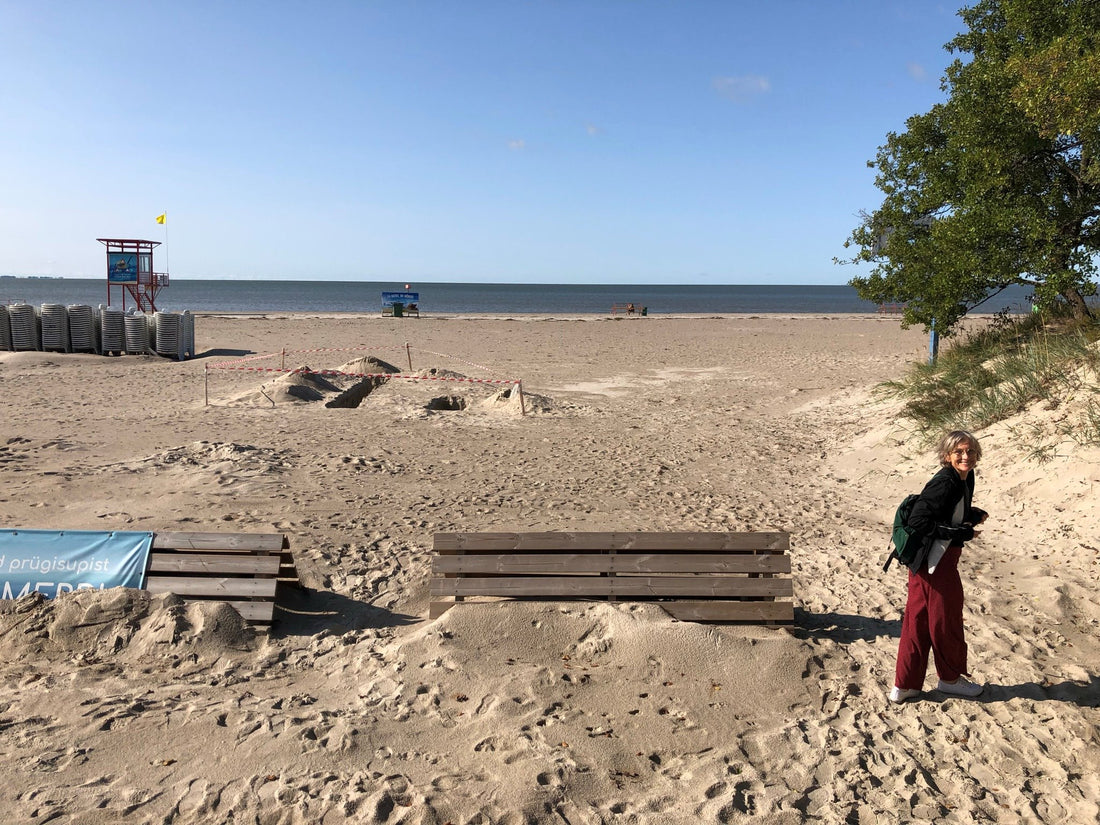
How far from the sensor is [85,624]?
213 inches

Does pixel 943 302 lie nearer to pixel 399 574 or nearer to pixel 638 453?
pixel 638 453

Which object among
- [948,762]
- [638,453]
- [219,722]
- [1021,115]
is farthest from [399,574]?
[1021,115]

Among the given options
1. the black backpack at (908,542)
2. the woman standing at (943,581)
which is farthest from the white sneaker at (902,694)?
the black backpack at (908,542)

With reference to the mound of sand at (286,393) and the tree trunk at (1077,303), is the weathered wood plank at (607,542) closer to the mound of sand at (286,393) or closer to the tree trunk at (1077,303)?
the tree trunk at (1077,303)

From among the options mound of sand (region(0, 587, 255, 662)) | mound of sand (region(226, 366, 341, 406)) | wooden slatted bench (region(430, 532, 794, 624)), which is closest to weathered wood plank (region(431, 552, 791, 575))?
wooden slatted bench (region(430, 532, 794, 624))

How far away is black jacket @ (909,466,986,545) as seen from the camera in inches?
175

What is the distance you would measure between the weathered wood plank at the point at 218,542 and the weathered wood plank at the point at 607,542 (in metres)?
1.23

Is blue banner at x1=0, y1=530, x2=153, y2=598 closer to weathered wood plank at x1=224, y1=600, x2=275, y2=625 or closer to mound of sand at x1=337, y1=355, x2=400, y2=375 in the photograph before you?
weathered wood plank at x1=224, y1=600, x2=275, y2=625

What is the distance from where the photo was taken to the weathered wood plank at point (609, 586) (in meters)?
5.66

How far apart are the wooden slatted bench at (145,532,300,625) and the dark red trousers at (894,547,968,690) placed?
13.6ft

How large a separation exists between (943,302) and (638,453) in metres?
5.63

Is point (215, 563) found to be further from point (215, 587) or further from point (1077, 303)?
point (1077, 303)

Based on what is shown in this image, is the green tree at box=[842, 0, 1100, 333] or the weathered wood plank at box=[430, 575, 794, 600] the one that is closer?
the weathered wood plank at box=[430, 575, 794, 600]

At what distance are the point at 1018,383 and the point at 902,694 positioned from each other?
6792 mm
